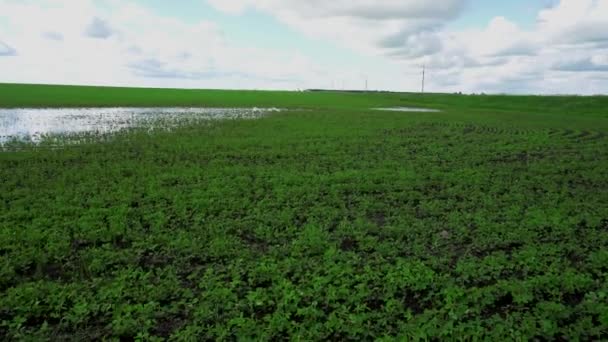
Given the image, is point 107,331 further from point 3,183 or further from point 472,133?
point 472,133

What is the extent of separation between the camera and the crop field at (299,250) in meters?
5.39

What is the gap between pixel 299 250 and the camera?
7.56 meters

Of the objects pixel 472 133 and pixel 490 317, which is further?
pixel 472 133

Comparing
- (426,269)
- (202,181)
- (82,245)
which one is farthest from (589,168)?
(82,245)

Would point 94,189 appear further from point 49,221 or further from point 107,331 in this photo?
point 107,331

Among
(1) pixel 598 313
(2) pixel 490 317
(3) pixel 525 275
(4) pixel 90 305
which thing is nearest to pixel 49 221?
(4) pixel 90 305

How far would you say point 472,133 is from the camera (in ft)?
88.2

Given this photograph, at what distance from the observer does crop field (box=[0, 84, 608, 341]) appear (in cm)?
539

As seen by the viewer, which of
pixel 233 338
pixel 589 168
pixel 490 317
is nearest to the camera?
pixel 233 338

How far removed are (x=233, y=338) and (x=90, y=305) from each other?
2127 millimetres

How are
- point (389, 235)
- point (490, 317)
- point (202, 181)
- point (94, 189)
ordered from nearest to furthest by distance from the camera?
1. point (490, 317)
2. point (389, 235)
3. point (94, 189)
4. point (202, 181)

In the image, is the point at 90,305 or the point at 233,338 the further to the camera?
the point at 90,305

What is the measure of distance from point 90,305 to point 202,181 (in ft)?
23.2

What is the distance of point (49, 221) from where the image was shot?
8.73 meters
